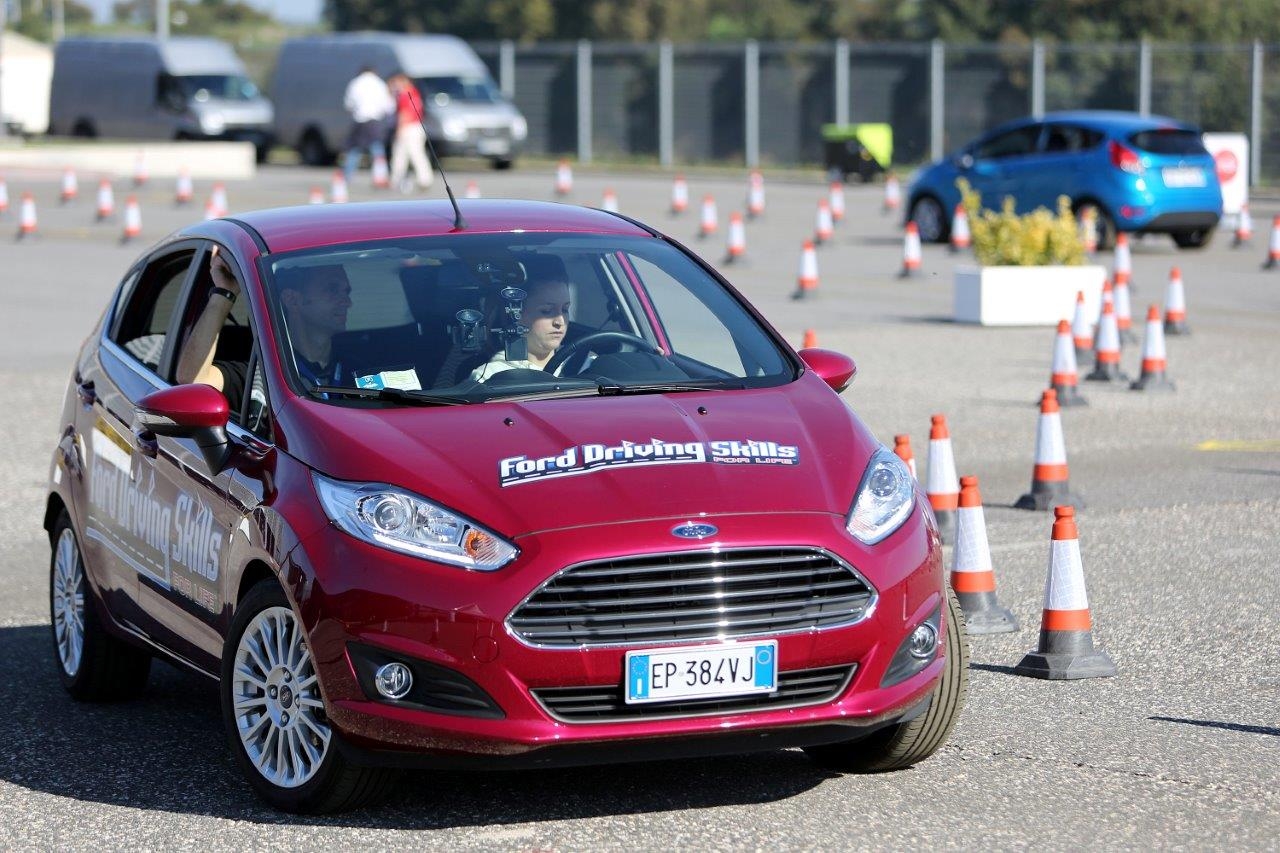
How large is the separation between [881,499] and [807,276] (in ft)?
50.8

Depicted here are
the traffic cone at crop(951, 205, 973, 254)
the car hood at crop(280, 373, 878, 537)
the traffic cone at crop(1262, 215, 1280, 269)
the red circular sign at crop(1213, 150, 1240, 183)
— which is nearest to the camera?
the car hood at crop(280, 373, 878, 537)

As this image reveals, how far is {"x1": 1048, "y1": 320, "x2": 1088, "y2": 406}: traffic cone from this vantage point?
45.7 ft

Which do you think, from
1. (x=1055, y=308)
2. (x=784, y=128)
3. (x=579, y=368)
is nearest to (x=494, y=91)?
(x=784, y=128)

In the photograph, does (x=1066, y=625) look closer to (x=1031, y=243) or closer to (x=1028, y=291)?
(x=1028, y=291)

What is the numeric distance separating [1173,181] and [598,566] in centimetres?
2113

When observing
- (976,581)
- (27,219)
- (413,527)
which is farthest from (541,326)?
(27,219)

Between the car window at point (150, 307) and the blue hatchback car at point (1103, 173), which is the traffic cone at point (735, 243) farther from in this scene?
the car window at point (150, 307)

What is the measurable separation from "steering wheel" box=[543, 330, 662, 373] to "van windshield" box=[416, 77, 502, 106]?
35.6 metres

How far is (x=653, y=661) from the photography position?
538 cm

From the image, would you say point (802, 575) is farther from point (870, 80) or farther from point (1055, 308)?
point (870, 80)

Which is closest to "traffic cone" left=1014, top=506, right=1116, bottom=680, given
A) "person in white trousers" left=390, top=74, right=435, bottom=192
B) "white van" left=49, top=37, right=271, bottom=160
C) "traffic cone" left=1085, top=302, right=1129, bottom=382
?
"traffic cone" left=1085, top=302, right=1129, bottom=382

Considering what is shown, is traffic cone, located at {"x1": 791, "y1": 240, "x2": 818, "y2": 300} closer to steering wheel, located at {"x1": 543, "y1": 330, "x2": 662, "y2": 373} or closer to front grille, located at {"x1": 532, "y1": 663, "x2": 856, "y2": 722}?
steering wheel, located at {"x1": 543, "y1": 330, "x2": 662, "y2": 373}

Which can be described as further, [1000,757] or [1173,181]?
[1173,181]

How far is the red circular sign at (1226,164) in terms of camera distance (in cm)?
2831
